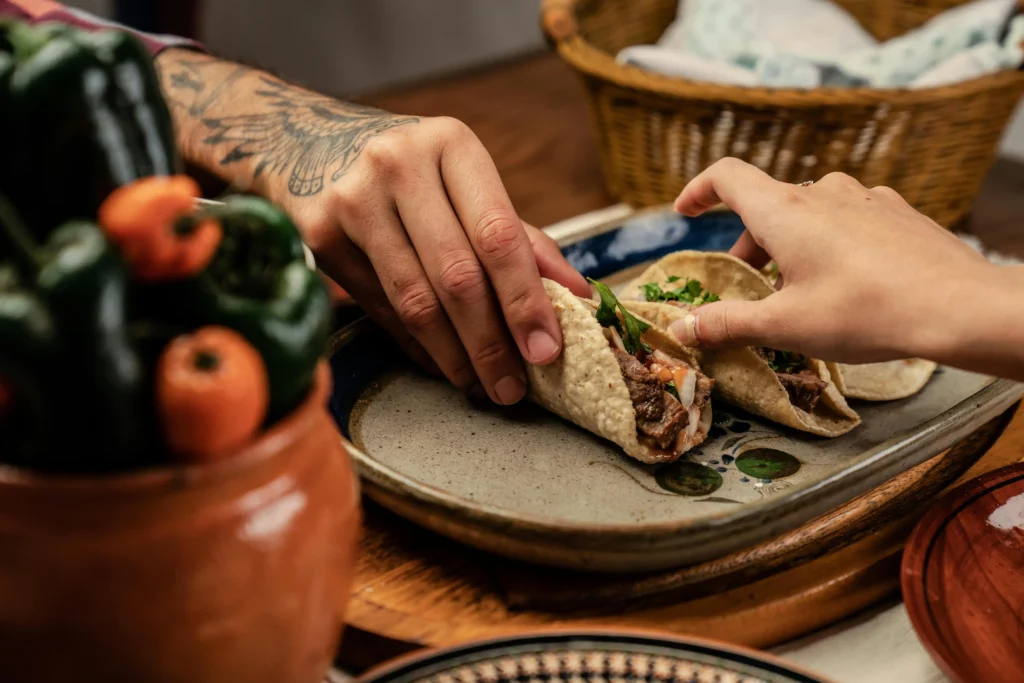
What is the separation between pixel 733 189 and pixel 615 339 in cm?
28

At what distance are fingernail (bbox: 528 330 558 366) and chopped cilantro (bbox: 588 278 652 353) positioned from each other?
0.30ft

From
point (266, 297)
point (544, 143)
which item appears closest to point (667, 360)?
point (266, 297)

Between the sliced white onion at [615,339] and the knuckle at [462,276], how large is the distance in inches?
8.4

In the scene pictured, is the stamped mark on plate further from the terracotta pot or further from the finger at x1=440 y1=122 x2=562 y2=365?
the terracotta pot

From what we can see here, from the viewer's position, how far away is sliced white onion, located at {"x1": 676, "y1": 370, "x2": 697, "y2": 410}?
4.44 ft

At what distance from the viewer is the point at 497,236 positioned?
129cm

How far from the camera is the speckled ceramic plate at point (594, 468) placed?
1.00m

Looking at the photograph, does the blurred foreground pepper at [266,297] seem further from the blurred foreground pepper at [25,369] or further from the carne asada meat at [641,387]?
the carne asada meat at [641,387]

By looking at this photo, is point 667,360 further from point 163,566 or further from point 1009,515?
point 163,566

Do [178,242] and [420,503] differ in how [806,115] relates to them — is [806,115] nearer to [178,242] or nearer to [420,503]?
[420,503]

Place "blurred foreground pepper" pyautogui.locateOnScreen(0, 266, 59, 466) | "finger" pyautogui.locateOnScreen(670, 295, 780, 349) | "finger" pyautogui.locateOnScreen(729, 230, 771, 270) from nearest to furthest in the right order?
"blurred foreground pepper" pyautogui.locateOnScreen(0, 266, 59, 466) → "finger" pyautogui.locateOnScreen(670, 295, 780, 349) → "finger" pyautogui.locateOnScreen(729, 230, 771, 270)

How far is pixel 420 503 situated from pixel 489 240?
0.41 metres

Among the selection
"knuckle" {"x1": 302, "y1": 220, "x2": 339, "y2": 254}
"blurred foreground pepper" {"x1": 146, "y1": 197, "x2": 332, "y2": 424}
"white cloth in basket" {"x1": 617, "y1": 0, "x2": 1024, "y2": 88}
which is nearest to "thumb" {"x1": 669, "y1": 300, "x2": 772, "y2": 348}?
"knuckle" {"x1": 302, "y1": 220, "x2": 339, "y2": 254}

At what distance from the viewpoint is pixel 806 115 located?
2.08m
